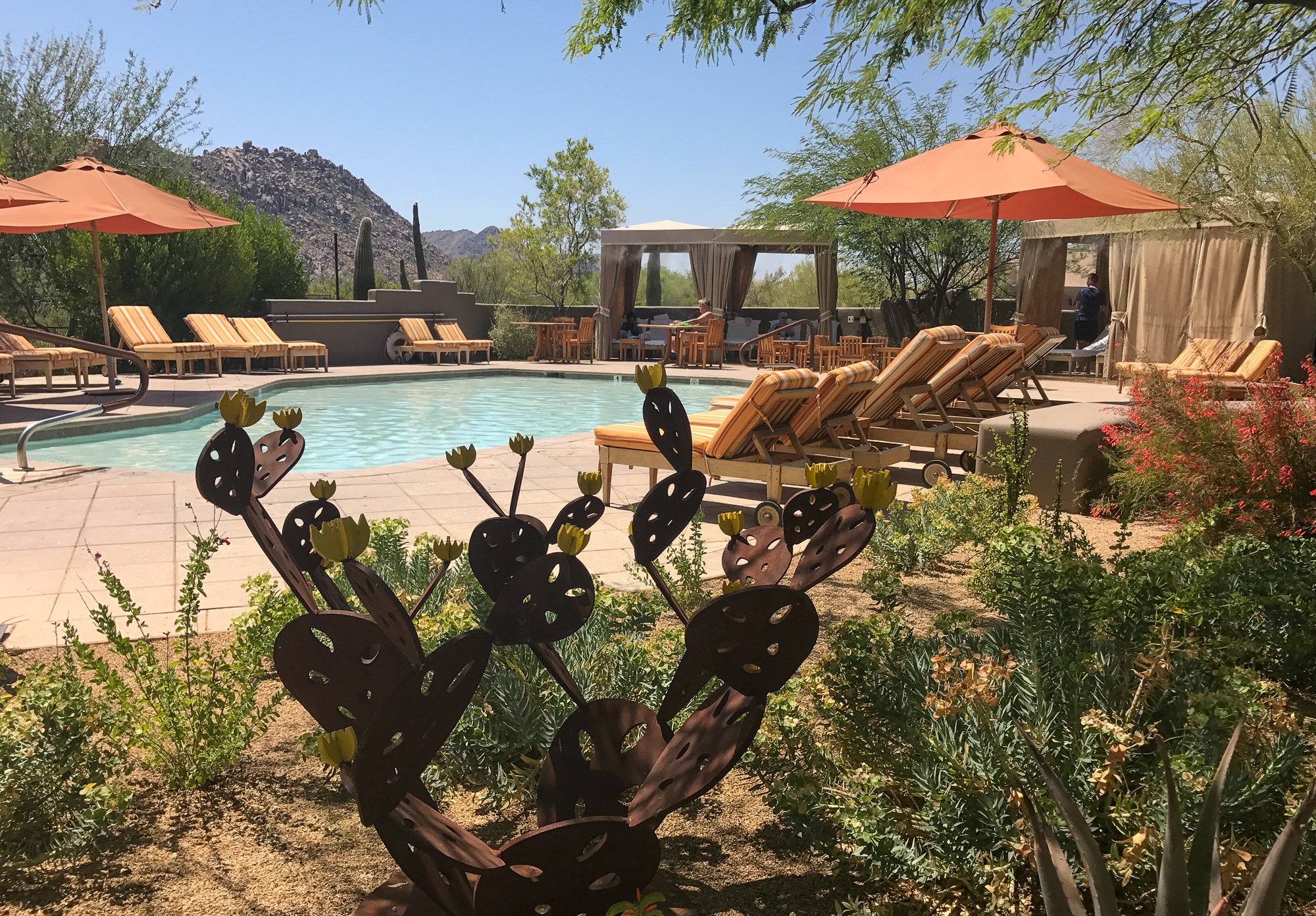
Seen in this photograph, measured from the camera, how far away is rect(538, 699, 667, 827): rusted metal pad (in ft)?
6.09

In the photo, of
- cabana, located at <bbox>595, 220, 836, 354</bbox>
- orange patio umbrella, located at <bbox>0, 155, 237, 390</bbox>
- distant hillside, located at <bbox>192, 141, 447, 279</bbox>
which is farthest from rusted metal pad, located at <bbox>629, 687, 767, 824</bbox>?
distant hillside, located at <bbox>192, 141, 447, 279</bbox>

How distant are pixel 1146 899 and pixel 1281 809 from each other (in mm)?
363

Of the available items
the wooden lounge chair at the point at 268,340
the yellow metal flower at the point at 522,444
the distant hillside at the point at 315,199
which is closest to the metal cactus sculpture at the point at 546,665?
the yellow metal flower at the point at 522,444

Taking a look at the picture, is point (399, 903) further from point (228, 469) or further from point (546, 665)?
point (228, 469)

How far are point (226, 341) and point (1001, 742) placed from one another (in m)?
14.9

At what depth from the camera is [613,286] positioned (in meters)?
20.5

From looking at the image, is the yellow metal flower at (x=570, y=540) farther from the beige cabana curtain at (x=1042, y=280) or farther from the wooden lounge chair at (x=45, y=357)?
the beige cabana curtain at (x=1042, y=280)

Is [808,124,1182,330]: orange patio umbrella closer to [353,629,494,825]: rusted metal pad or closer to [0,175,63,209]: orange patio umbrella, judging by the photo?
[353,629,494,825]: rusted metal pad

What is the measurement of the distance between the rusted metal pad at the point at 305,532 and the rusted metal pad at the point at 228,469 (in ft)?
0.59

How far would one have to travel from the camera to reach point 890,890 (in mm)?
1828

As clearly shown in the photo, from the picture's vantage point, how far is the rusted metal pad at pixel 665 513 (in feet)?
6.33

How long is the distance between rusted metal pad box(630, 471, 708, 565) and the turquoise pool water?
5.81 m

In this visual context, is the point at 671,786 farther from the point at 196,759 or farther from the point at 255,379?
the point at 255,379

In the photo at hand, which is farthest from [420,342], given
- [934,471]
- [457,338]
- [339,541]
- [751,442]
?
[339,541]
